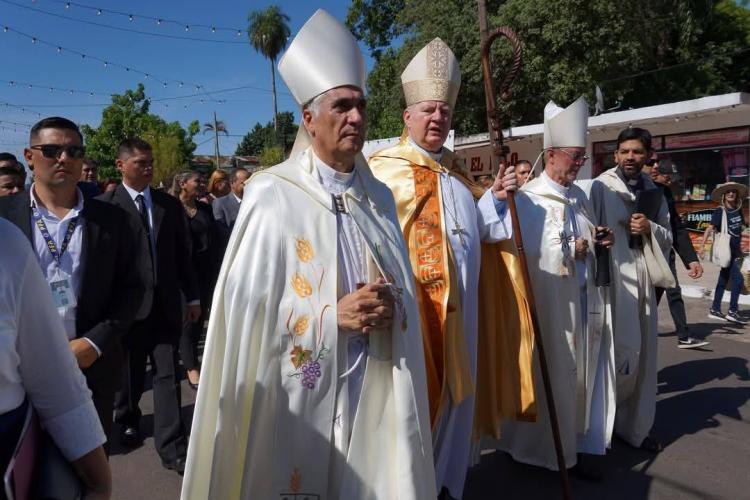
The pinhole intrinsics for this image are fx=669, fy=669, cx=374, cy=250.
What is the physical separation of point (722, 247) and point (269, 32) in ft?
150

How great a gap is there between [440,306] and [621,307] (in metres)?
1.78

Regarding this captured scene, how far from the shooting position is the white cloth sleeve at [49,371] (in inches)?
61.8

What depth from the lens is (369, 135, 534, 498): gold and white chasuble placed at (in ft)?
11.2

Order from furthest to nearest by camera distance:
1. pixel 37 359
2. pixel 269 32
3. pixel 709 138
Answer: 1. pixel 269 32
2. pixel 709 138
3. pixel 37 359

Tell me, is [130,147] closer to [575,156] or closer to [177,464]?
[177,464]

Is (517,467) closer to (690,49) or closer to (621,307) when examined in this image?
(621,307)

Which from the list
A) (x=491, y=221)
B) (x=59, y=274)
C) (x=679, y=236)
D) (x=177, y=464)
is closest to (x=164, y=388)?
(x=177, y=464)

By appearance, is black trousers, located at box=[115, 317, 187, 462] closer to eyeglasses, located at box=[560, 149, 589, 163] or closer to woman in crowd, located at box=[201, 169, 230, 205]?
eyeglasses, located at box=[560, 149, 589, 163]

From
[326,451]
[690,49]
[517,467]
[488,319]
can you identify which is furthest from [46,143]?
[690,49]

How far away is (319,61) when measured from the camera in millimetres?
2691

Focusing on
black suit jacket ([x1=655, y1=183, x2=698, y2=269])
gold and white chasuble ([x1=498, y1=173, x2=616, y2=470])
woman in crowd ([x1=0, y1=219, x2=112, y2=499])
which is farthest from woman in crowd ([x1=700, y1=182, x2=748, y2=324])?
woman in crowd ([x1=0, y1=219, x2=112, y2=499])

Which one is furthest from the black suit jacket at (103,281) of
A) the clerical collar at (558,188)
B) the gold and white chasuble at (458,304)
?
the clerical collar at (558,188)

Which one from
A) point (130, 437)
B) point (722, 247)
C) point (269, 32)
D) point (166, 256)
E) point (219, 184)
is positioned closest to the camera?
point (166, 256)

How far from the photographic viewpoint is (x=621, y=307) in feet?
15.0
